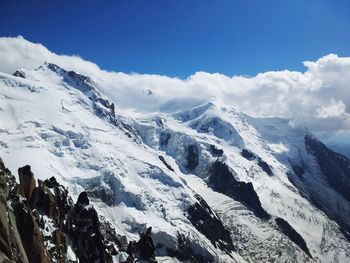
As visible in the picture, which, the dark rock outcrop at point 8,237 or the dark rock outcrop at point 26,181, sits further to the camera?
the dark rock outcrop at point 26,181

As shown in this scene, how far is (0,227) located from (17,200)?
24.5 meters

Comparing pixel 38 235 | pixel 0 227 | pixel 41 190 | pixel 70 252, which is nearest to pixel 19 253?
pixel 0 227

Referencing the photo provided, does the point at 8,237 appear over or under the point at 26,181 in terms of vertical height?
under

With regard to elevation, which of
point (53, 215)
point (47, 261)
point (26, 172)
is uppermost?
point (26, 172)

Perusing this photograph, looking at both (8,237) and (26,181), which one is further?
(26,181)

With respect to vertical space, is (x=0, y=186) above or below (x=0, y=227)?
above

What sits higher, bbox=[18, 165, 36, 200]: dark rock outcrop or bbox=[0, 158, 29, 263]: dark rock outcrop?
bbox=[18, 165, 36, 200]: dark rock outcrop

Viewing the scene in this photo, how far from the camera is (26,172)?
180125 millimetres

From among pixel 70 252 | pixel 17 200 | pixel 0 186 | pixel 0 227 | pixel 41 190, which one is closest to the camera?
pixel 0 227

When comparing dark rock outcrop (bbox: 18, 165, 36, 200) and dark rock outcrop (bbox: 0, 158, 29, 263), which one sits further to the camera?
dark rock outcrop (bbox: 18, 165, 36, 200)

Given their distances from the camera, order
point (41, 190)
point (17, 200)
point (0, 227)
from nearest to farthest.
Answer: point (0, 227) → point (17, 200) → point (41, 190)

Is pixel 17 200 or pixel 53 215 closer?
pixel 17 200

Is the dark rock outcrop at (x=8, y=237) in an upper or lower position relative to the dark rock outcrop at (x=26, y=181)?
lower

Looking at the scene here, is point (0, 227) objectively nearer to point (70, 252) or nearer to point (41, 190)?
point (41, 190)
